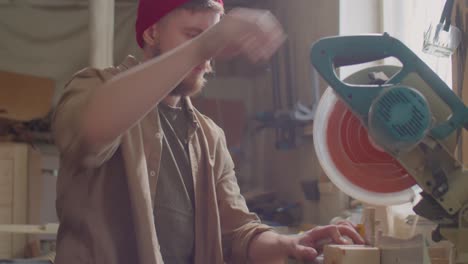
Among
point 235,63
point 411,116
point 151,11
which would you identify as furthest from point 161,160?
point 235,63

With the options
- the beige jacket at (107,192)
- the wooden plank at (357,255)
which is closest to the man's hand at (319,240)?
the wooden plank at (357,255)

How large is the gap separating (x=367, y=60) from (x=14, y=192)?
2.50 m

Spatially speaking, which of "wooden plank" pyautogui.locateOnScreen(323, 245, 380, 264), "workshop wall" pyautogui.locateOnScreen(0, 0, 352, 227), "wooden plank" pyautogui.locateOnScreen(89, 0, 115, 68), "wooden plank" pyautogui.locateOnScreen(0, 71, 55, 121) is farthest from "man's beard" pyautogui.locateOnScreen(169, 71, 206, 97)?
"wooden plank" pyautogui.locateOnScreen(0, 71, 55, 121)

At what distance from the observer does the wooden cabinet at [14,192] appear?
3092 mm

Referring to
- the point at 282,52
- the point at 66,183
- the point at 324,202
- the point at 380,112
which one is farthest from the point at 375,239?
the point at 282,52

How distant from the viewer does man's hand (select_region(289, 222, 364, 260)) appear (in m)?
1.28

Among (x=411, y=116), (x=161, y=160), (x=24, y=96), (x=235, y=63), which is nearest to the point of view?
(x=411, y=116)

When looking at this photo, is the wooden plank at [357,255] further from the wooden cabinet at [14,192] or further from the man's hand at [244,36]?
the wooden cabinet at [14,192]

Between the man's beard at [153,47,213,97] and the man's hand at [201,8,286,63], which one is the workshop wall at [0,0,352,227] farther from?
the man's hand at [201,8,286,63]

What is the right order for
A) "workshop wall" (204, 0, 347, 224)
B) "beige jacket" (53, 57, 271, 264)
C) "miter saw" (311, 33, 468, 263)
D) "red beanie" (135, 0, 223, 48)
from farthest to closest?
"workshop wall" (204, 0, 347, 224) < "red beanie" (135, 0, 223, 48) < "beige jacket" (53, 57, 271, 264) < "miter saw" (311, 33, 468, 263)

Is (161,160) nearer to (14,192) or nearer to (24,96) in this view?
(14,192)

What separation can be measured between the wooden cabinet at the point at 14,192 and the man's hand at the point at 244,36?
2338 millimetres

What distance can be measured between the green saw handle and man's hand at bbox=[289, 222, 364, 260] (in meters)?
0.35

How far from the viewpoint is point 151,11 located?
148 cm
